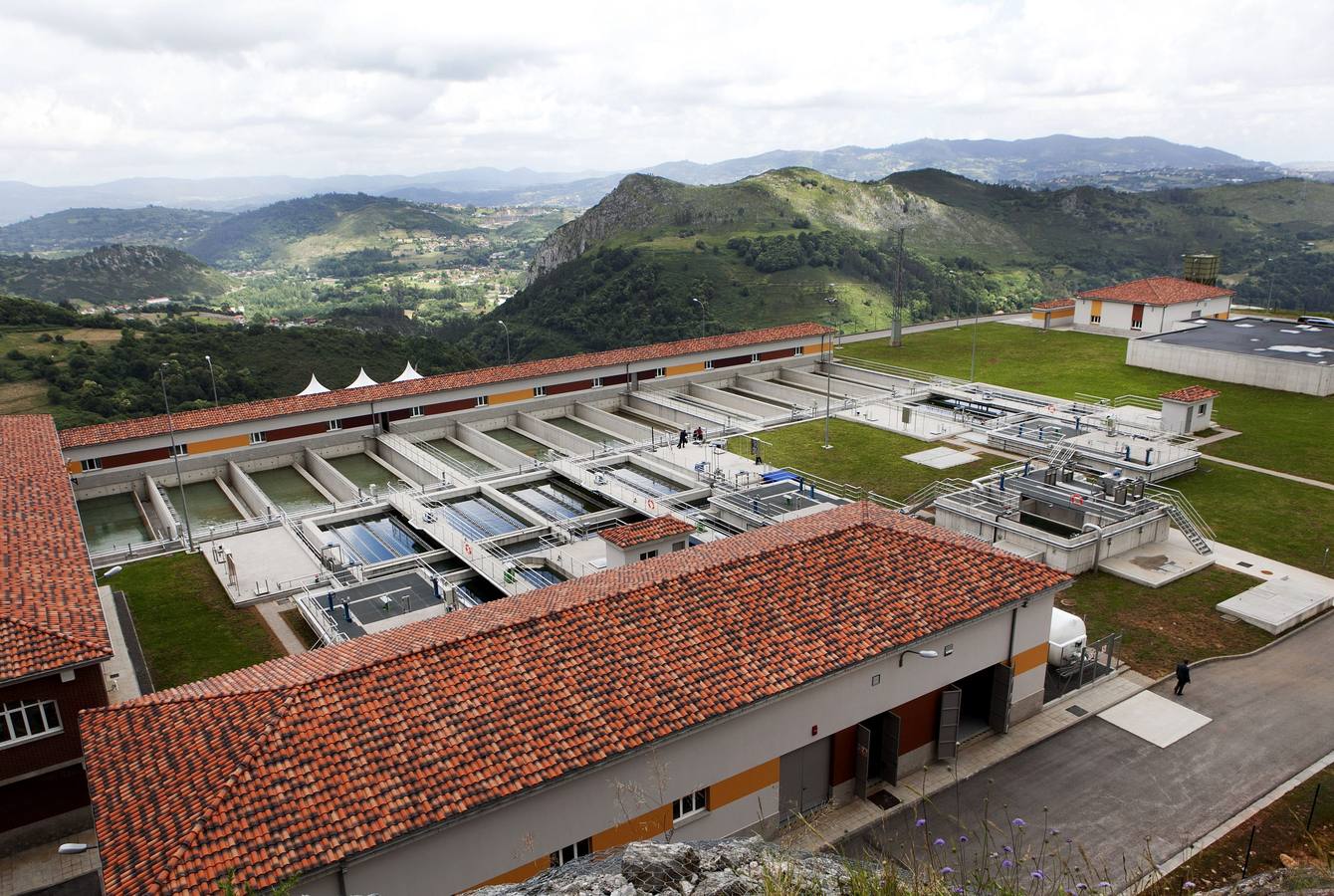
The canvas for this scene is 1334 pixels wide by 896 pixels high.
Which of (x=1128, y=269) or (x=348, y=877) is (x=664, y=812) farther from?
(x=1128, y=269)

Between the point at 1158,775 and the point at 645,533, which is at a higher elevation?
the point at 645,533

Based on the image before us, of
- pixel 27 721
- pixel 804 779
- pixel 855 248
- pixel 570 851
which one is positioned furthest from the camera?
pixel 855 248

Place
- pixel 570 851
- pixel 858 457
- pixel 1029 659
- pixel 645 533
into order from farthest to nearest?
1. pixel 858 457
2. pixel 645 533
3. pixel 1029 659
4. pixel 570 851

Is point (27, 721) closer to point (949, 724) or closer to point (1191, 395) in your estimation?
point (949, 724)

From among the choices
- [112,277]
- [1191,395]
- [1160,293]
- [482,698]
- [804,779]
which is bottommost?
[804,779]

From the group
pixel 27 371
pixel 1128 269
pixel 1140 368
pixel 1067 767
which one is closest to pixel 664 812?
pixel 1067 767

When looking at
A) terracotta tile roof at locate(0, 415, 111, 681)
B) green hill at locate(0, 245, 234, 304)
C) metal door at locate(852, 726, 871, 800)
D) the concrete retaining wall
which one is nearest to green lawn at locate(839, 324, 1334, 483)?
the concrete retaining wall

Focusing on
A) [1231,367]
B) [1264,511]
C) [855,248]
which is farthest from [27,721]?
[855,248]
